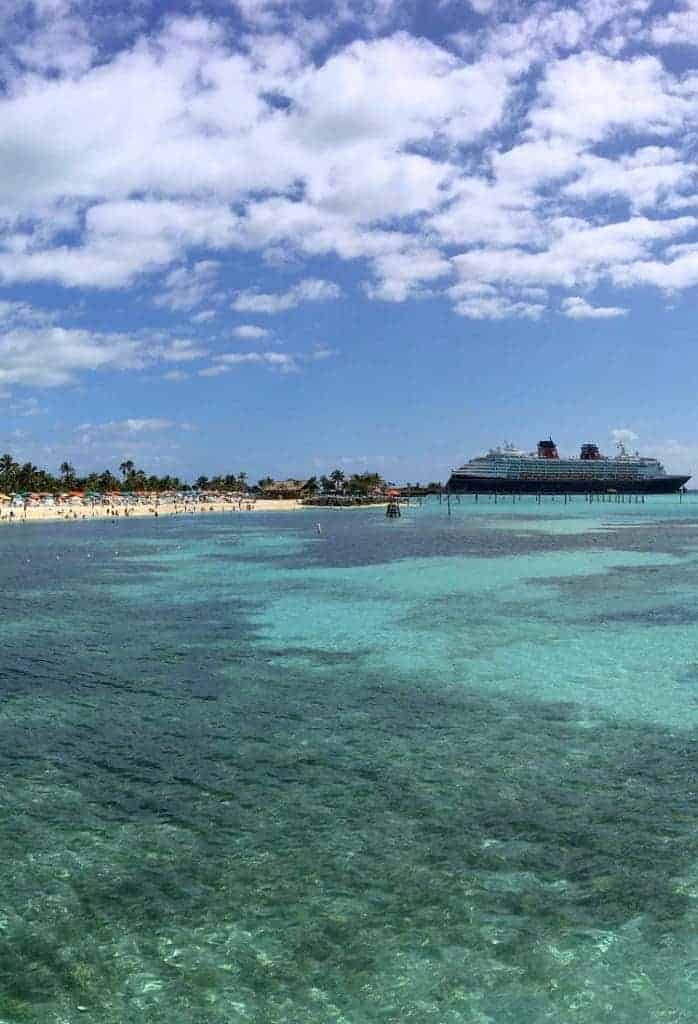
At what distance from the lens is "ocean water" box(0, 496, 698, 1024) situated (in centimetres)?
882

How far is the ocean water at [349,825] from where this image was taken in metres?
8.82

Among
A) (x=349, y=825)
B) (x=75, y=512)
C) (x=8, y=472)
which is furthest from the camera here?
(x=8, y=472)

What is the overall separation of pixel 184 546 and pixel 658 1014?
75446 mm

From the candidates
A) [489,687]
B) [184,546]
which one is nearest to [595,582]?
[489,687]

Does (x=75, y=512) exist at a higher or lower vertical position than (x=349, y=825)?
higher

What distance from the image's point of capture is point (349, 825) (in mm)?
12961

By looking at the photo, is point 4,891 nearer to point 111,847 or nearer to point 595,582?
point 111,847

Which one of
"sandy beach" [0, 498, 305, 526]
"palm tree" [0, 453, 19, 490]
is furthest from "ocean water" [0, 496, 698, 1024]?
"palm tree" [0, 453, 19, 490]

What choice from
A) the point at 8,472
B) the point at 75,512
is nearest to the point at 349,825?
the point at 75,512

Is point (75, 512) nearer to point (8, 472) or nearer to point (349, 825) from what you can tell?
point (8, 472)

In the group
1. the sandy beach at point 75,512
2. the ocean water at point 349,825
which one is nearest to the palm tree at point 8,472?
the sandy beach at point 75,512

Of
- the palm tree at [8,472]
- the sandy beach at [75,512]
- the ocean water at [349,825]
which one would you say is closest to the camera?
the ocean water at [349,825]

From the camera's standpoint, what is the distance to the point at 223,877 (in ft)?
36.6

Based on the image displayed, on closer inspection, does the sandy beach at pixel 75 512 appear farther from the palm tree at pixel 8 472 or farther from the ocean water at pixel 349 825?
the ocean water at pixel 349 825
